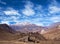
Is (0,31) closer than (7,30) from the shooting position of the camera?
Yes

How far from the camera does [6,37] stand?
37.2 m

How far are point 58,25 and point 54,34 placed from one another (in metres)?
3.04

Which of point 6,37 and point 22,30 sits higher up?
point 22,30

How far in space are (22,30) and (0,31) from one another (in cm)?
631

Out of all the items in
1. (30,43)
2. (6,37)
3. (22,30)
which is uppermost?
(22,30)

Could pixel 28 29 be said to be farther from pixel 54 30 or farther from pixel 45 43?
pixel 45 43

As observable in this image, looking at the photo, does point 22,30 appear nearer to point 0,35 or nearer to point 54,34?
point 0,35

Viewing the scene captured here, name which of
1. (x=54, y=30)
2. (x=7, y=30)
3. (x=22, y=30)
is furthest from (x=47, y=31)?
(x=7, y=30)

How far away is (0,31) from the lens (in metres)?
39.8

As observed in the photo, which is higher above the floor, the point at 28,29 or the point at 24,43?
the point at 28,29

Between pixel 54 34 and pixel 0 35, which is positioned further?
pixel 54 34

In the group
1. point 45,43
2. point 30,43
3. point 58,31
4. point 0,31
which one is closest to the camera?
point 30,43

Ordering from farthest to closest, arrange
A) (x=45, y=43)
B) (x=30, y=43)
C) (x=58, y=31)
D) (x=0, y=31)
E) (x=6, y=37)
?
1. (x=58, y=31)
2. (x=0, y=31)
3. (x=6, y=37)
4. (x=45, y=43)
5. (x=30, y=43)

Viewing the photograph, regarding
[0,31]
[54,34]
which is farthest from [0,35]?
[54,34]
